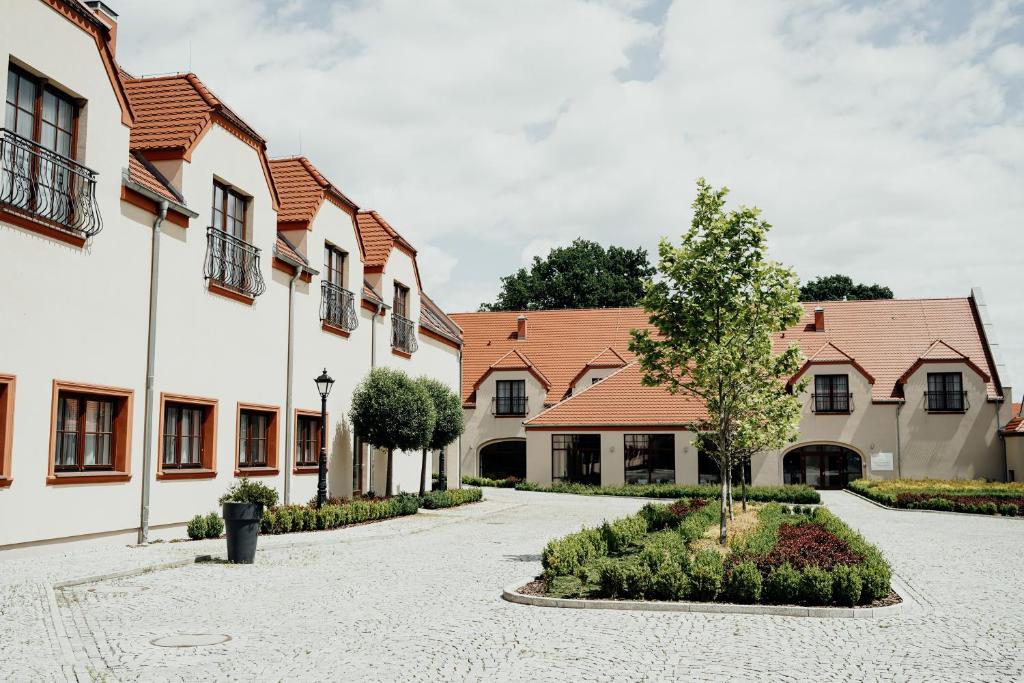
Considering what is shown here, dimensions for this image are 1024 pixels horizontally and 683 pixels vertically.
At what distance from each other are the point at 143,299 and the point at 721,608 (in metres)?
11.2

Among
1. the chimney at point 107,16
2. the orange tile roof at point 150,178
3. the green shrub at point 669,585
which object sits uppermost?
the chimney at point 107,16

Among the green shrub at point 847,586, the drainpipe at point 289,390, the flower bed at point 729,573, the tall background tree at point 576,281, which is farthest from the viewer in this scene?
the tall background tree at point 576,281

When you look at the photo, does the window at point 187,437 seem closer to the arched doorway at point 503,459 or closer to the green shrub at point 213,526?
the green shrub at point 213,526

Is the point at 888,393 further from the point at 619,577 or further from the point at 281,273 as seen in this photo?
the point at 619,577

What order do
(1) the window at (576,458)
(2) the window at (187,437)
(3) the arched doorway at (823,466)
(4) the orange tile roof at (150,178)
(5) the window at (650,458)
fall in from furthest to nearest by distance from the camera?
(3) the arched doorway at (823,466) → (1) the window at (576,458) → (5) the window at (650,458) → (2) the window at (187,437) → (4) the orange tile roof at (150,178)

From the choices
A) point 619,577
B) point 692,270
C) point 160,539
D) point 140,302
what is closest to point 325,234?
point 140,302

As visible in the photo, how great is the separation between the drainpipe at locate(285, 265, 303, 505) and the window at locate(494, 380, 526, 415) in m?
25.2

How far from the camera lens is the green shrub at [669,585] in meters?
10.8

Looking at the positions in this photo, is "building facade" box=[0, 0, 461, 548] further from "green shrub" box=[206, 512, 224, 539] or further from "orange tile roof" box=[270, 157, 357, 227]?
"green shrub" box=[206, 512, 224, 539]

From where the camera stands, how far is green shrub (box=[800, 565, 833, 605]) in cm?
1052

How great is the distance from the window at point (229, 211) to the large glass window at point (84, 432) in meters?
5.28

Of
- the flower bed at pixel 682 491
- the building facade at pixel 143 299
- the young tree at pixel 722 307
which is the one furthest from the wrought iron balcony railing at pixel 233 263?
the flower bed at pixel 682 491

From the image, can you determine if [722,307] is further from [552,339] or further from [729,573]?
[552,339]

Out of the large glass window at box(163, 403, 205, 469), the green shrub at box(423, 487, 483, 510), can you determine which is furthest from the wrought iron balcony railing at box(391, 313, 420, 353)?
the large glass window at box(163, 403, 205, 469)
